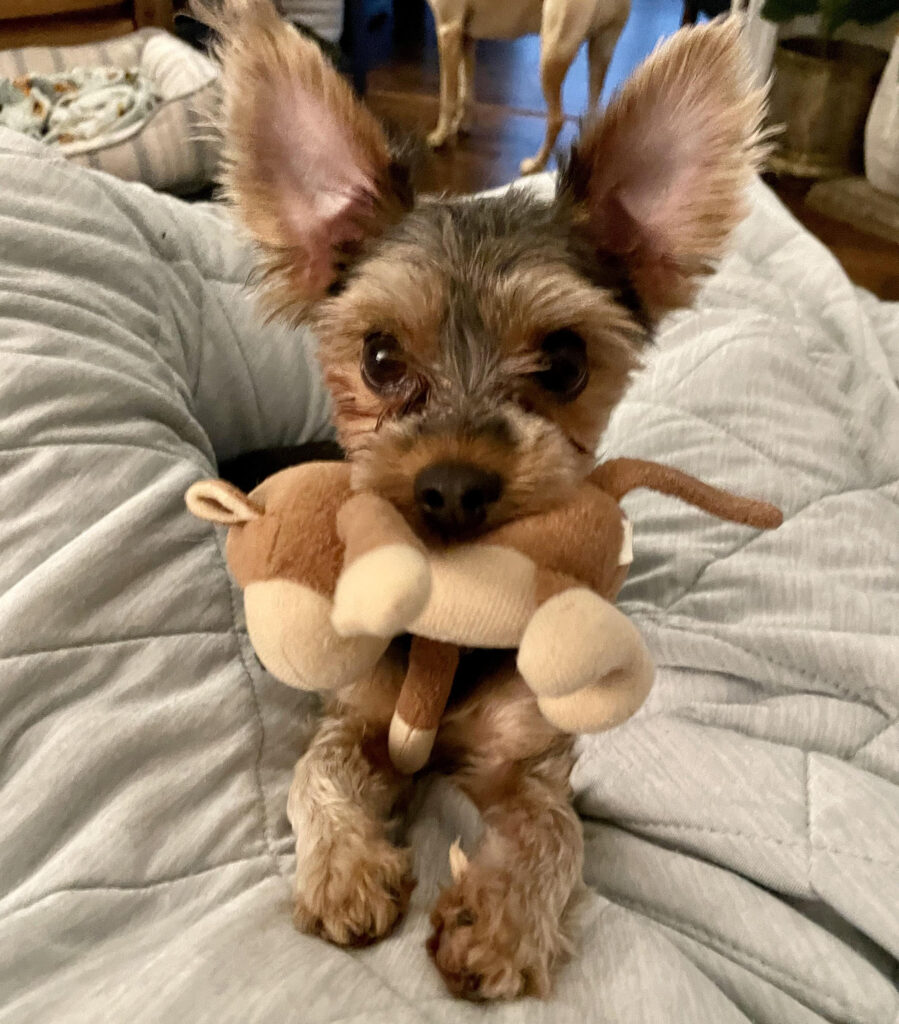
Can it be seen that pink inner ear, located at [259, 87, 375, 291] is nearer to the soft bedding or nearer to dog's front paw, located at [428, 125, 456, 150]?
the soft bedding

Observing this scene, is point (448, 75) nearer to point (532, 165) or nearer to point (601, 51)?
point (601, 51)

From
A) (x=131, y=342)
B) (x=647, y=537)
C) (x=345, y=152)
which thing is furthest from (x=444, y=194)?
(x=647, y=537)

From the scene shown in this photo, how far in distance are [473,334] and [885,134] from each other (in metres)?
3.99

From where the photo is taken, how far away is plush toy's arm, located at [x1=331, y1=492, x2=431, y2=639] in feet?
2.51

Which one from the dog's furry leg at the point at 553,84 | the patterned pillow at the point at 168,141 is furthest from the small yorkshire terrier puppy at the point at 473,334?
the dog's furry leg at the point at 553,84

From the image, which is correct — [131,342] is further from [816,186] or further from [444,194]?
[816,186]

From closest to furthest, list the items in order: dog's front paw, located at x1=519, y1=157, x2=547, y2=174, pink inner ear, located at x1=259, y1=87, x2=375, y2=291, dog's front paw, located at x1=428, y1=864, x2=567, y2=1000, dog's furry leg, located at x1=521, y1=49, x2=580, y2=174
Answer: dog's front paw, located at x1=428, y1=864, x2=567, y2=1000, pink inner ear, located at x1=259, y1=87, x2=375, y2=291, dog's front paw, located at x1=519, y1=157, x2=547, y2=174, dog's furry leg, located at x1=521, y1=49, x2=580, y2=174

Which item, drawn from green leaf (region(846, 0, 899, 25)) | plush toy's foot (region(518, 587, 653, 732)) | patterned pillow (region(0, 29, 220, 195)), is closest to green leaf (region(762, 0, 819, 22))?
green leaf (region(846, 0, 899, 25))

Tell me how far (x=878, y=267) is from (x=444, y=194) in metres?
3.01

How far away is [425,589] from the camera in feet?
2.58

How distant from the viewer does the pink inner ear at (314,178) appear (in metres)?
1.26

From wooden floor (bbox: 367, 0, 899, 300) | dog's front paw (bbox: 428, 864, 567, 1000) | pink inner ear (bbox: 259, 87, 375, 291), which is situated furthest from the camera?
wooden floor (bbox: 367, 0, 899, 300)

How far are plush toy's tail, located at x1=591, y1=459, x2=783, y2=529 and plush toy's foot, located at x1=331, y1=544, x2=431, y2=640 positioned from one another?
34 cm

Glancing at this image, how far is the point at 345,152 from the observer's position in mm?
1319
